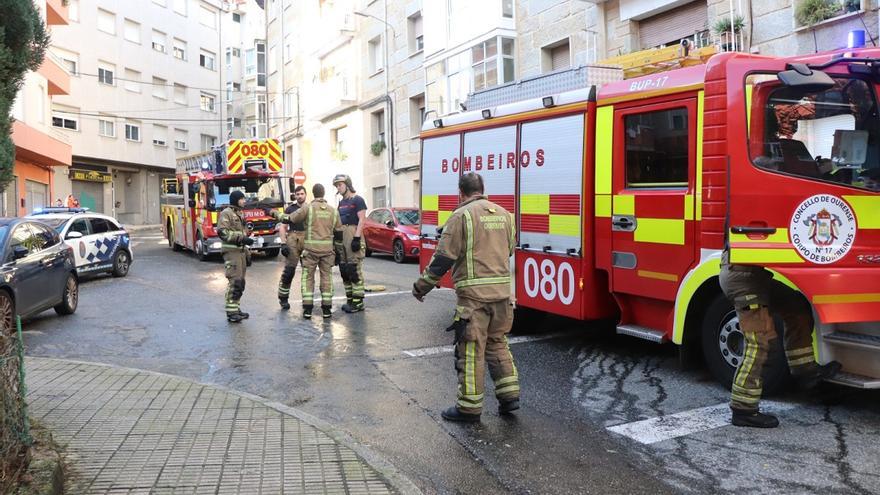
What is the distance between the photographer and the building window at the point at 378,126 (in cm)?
2959

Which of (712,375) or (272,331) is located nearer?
(712,375)

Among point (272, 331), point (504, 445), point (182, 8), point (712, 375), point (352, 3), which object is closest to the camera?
point (504, 445)

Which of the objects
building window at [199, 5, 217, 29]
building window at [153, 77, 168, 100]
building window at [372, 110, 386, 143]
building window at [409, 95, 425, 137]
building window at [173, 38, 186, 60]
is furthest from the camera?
building window at [199, 5, 217, 29]

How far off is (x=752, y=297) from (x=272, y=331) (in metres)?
5.74

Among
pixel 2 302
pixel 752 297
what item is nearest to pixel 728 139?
pixel 752 297

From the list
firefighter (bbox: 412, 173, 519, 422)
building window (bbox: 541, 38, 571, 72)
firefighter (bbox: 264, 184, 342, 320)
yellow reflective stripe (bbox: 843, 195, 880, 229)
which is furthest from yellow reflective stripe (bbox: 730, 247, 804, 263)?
building window (bbox: 541, 38, 571, 72)

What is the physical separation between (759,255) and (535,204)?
112 inches

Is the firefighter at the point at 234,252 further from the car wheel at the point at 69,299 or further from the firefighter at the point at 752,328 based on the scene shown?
the firefighter at the point at 752,328

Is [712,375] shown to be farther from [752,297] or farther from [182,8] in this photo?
[182,8]

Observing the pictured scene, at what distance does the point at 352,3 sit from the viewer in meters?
31.2

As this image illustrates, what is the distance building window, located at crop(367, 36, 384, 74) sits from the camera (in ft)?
98.0

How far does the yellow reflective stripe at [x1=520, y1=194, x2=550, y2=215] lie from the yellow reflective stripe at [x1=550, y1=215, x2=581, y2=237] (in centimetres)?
14

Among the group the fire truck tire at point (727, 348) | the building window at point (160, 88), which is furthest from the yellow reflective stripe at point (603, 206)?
the building window at point (160, 88)

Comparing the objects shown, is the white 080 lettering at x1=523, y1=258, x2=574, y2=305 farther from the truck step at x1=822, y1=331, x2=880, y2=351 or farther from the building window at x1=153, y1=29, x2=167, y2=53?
the building window at x1=153, y1=29, x2=167, y2=53
